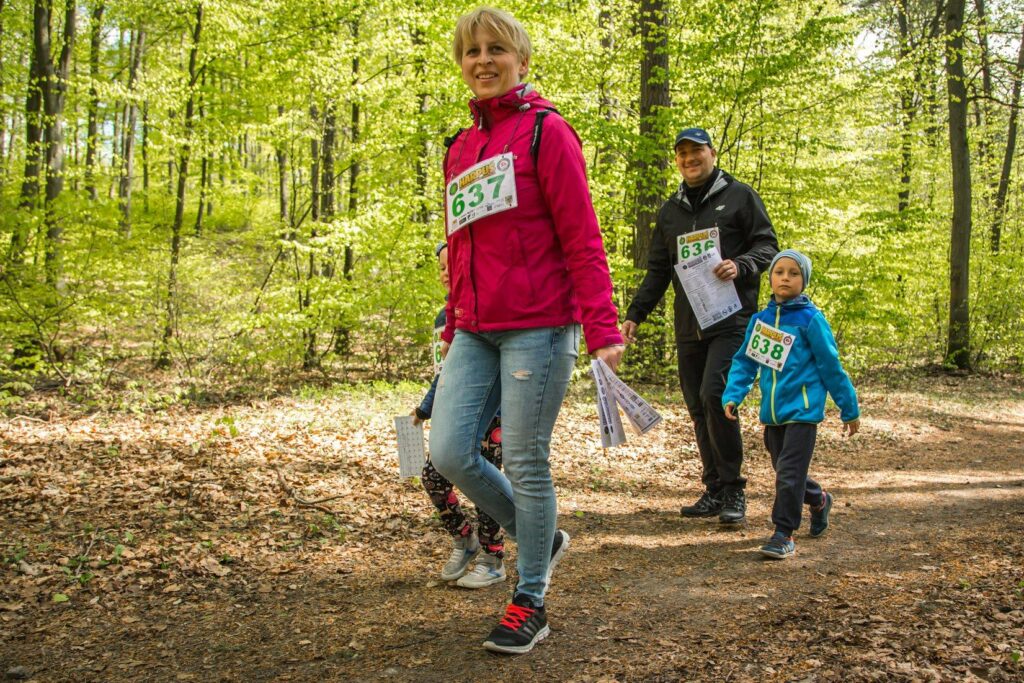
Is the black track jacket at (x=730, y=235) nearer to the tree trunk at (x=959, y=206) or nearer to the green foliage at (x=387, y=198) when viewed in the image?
the green foliage at (x=387, y=198)

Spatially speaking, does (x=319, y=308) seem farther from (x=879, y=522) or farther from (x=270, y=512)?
(x=879, y=522)

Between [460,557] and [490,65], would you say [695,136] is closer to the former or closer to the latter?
[490,65]

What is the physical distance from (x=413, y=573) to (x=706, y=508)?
Result: 2.19m

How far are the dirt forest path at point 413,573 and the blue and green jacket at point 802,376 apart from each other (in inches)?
32.7

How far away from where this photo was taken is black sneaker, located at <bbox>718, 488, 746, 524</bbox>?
4.94m

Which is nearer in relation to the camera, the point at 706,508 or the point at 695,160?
the point at 695,160

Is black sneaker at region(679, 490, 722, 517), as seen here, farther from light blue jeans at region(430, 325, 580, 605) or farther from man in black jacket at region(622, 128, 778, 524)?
light blue jeans at region(430, 325, 580, 605)

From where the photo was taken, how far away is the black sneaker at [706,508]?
514 centimetres

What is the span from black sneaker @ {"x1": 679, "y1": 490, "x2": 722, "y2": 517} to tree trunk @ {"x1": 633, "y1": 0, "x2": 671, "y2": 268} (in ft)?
18.1

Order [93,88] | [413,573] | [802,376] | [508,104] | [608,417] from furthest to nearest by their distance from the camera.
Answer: [93,88], [802,376], [413,573], [608,417], [508,104]

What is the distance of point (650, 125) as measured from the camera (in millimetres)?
10273

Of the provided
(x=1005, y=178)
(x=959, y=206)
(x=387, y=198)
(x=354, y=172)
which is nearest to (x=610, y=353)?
(x=387, y=198)

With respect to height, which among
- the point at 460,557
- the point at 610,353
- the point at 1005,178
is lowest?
the point at 460,557

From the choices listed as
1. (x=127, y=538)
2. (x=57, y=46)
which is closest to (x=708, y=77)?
(x=127, y=538)
